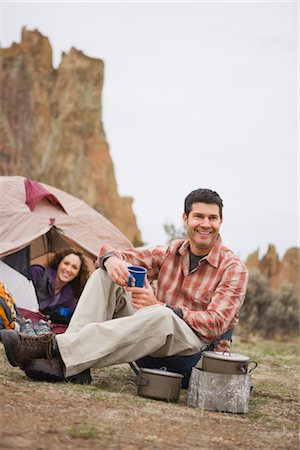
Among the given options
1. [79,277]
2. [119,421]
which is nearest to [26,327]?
[79,277]

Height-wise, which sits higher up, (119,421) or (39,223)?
(39,223)

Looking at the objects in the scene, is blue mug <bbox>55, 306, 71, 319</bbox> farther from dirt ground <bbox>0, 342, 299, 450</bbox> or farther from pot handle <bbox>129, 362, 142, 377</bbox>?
pot handle <bbox>129, 362, 142, 377</bbox>

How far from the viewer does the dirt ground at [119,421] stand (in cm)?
285

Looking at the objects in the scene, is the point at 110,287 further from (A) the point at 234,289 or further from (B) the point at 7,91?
(B) the point at 7,91

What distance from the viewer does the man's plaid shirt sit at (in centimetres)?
408

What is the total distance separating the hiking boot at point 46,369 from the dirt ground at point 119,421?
2.4 inches

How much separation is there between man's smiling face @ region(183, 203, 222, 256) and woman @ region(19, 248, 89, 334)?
9.16 feet

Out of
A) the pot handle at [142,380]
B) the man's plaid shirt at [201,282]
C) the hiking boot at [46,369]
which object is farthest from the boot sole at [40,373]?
the man's plaid shirt at [201,282]

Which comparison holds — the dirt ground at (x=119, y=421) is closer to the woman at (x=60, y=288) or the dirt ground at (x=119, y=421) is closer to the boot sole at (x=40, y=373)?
the boot sole at (x=40, y=373)

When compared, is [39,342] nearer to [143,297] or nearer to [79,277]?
[143,297]

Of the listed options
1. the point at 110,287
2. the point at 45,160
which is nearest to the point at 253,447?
the point at 110,287

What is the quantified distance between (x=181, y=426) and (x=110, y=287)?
3.90 feet

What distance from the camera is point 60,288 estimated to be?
7.13 m

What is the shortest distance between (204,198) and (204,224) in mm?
169
